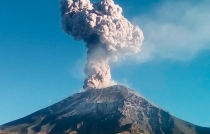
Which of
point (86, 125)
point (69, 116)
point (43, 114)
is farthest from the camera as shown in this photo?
point (43, 114)


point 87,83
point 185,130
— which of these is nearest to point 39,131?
point 87,83

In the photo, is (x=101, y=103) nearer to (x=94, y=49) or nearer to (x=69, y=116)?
(x=69, y=116)

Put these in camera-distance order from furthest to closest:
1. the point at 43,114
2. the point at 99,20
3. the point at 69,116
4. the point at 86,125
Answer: the point at 43,114
the point at 69,116
the point at 86,125
the point at 99,20

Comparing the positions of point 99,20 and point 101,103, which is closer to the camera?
point 99,20

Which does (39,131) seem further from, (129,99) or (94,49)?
(129,99)

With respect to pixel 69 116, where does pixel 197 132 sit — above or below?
below

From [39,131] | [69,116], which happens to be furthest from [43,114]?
[39,131]

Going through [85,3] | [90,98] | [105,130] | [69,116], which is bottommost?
[105,130]
